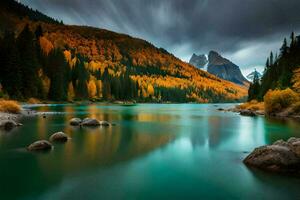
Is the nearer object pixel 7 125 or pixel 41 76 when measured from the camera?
pixel 7 125

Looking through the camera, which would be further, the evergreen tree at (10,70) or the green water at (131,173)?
the evergreen tree at (10,70)

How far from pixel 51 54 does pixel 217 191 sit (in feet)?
310

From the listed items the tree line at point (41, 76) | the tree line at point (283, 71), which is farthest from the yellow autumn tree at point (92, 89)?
the tree line at point (283, 71)

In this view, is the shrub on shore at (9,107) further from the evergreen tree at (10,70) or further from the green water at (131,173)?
the evergreen tree at (10,70)

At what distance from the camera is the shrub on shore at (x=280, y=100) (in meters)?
51.1

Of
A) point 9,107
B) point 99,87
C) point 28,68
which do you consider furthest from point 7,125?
point 99,87

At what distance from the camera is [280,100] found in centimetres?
5291

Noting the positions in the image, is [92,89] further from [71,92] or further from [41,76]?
[41,76]

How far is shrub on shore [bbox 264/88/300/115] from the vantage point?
51134mm

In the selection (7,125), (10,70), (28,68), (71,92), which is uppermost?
(28,68)

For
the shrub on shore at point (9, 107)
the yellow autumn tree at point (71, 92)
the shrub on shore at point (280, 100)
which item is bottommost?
the shrub on shore at point (9, 107)

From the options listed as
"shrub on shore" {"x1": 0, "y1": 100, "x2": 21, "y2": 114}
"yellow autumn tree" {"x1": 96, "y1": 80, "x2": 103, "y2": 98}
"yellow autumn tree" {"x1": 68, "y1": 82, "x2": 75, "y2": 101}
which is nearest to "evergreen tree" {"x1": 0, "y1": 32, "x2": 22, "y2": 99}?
"shrub on shore" {"x1": 0, "y1": 100, "x2": 21, "y2": 114}

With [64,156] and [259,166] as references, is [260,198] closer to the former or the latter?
[259,166]

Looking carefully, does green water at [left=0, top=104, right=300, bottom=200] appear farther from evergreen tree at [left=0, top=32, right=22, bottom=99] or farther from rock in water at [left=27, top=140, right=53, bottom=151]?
evergreen tree at [left=0, top=32, right=22, bottom=99]
